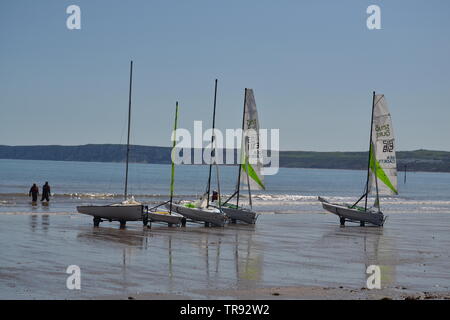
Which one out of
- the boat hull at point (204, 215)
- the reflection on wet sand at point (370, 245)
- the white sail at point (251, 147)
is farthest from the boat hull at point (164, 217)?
the white sail at point (251, 147)

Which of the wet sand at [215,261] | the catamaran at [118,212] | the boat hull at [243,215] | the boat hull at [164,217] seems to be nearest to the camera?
the wet sand at [215,261]

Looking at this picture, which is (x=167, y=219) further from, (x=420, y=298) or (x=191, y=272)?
(x=420, y=298)

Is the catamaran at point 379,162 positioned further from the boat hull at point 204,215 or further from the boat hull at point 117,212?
the boat hull at point 117,212

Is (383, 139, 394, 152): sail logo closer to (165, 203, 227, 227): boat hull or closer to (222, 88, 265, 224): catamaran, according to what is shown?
(222, 88, 265, 224): catamaran

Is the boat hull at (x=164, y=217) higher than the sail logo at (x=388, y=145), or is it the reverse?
the sail logo at (x=388, y=145)

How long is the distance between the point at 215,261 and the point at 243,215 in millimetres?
16268

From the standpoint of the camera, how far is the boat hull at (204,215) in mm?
36062

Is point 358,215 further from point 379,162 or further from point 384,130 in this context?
point 384,130

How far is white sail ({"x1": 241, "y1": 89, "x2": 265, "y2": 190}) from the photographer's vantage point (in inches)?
1586

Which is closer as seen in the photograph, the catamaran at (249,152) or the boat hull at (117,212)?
the boat hull at (117,212)

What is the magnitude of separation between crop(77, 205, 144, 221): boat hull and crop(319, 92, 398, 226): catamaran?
12.6 meters

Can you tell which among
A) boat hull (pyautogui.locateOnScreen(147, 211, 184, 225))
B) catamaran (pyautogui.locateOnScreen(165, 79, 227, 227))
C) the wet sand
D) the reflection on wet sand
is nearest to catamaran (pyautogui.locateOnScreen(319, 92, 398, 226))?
the reflection on wet sand

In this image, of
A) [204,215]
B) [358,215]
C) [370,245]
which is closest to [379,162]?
[358,215]

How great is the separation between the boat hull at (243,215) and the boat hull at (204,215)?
2518 mm
